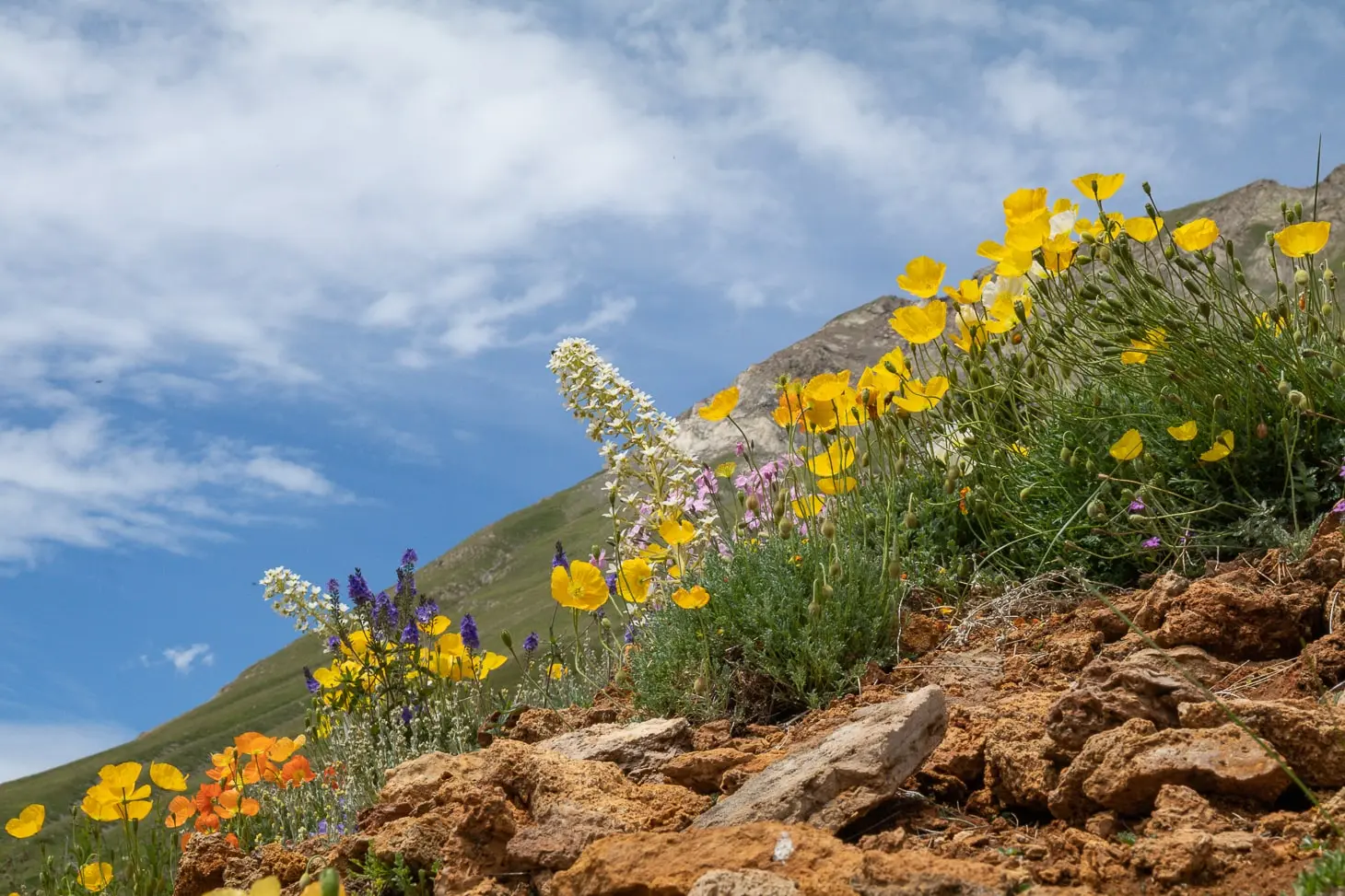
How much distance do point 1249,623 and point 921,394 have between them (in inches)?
73.4

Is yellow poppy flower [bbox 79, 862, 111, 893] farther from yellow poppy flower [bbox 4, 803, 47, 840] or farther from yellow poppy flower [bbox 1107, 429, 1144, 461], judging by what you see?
yellow poppy flower [bbox 1107, 429, 1144, 461]

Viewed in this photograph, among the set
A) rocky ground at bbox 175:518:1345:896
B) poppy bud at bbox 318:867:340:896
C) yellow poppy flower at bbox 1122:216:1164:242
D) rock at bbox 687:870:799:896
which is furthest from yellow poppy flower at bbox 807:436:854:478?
poppy bud at bbox 318:867:340:896

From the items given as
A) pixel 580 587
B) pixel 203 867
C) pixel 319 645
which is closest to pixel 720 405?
pixel 580 587

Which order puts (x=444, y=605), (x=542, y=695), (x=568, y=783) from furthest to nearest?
(x=444, y=605) < (x=542, y=695) < (x=568, y=783)

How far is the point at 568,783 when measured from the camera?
3465 mm

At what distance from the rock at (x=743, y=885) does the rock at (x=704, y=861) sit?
0.19 feet

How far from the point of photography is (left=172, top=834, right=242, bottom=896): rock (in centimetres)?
389

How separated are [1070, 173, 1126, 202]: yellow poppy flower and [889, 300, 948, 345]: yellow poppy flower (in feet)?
2.57

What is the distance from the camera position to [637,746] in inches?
155

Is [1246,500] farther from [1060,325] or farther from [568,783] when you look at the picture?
[568,783]

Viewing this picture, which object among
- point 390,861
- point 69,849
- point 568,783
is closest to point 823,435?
point 568,783

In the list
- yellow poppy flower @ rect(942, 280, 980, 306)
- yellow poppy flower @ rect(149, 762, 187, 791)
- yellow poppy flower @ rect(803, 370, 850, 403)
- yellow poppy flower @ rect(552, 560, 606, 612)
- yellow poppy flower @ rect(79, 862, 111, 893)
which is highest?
yellow poppy flower @ rect(942, 280, 980, 306)

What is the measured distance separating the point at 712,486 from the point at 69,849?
3.83 m

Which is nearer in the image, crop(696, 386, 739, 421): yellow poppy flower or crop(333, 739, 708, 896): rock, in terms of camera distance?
crop(333, 739, 708, 896): rock
